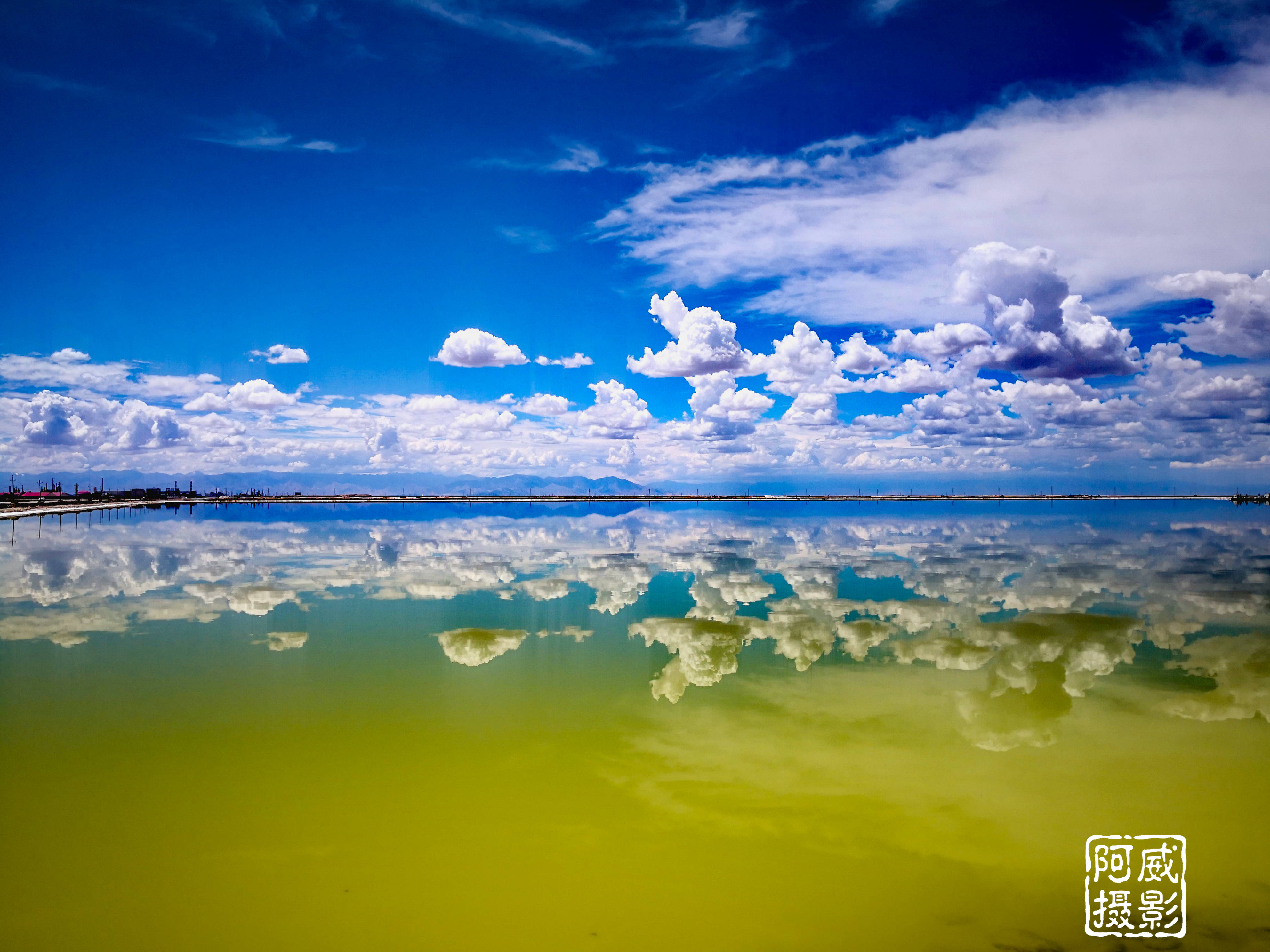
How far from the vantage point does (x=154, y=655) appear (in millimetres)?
22750

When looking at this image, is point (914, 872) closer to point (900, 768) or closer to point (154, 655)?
point (900, 768)

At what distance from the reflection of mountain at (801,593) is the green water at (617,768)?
0.29 meters

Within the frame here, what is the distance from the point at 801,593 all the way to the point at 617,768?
23448 mm

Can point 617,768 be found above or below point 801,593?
below

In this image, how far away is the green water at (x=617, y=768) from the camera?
9719 mm

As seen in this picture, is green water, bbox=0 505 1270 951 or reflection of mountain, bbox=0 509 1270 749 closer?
green water, bbox=0 505 1270 951

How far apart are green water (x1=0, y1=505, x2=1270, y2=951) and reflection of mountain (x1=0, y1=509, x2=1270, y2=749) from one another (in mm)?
288

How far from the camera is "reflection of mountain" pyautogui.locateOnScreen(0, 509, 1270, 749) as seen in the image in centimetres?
2211

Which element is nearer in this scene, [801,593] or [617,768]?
[617,768]

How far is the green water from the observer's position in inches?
383

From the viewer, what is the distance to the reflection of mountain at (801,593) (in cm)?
2211

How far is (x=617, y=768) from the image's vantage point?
14.2 m

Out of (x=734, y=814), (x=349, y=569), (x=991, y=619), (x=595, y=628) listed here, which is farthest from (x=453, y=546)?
(x=734, y=814)

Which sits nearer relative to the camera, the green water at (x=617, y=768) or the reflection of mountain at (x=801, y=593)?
the green water at (x=617, y=768)
